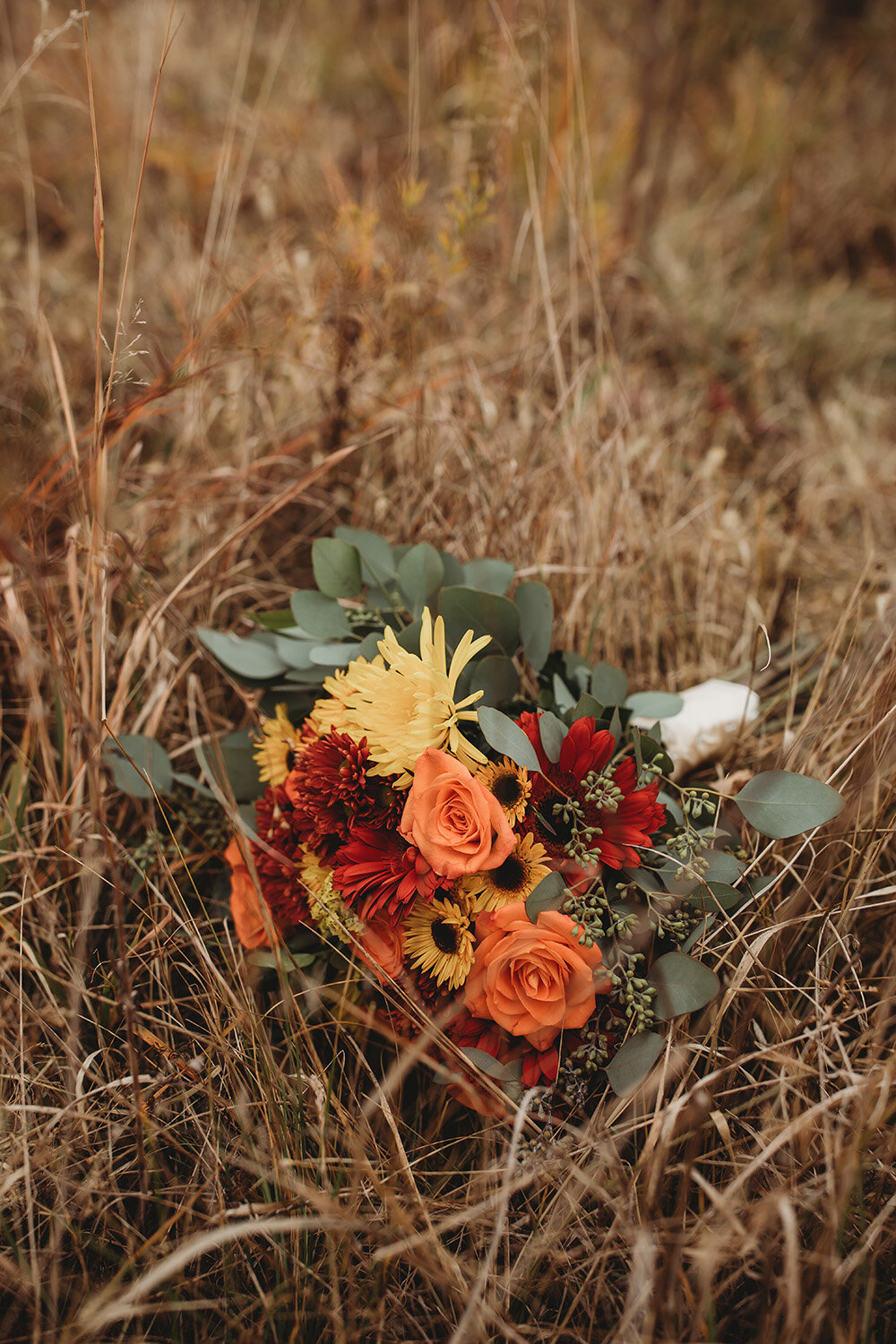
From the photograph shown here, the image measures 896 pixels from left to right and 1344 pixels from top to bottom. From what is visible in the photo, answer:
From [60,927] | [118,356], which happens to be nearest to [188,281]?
[118,356]

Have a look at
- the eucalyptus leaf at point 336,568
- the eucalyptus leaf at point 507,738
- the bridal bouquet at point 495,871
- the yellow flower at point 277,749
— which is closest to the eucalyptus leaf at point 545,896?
the bridal bouquet at point 495,871

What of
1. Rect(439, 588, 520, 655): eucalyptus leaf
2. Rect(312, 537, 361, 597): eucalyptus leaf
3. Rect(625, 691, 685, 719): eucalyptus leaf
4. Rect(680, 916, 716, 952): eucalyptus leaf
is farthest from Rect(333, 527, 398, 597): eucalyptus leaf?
Rect(680, 916, 716, 952): eucalyptus leaf

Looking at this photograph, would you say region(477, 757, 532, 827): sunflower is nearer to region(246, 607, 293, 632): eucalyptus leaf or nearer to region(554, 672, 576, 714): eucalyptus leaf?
region(554, 672, 576, 714): eucalyptus leaf

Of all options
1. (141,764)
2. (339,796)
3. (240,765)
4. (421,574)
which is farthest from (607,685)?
(141,764)

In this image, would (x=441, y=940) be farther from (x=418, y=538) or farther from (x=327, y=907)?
(x=418, y=538)

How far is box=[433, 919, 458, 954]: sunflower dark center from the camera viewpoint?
772mm

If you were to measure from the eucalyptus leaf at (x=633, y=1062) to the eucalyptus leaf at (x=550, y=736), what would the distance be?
296 millimetres

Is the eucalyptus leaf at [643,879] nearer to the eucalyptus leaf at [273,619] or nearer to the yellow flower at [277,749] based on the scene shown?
the yellow flower at [277,749]

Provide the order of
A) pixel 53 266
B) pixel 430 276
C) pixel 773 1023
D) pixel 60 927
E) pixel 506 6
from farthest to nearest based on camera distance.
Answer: pixel 53 266 → pixel 506 6 → pixel 430 276 → pixel 60 927 → pixel 773 1023

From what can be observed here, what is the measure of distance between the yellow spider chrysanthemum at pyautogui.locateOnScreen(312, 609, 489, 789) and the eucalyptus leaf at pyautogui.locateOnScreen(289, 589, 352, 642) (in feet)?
0.58

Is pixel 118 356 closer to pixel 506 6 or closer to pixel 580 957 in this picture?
pixel 580 957

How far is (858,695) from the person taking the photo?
3.25ft

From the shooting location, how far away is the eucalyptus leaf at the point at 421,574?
0.95 m

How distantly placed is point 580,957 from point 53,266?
2.16 m
